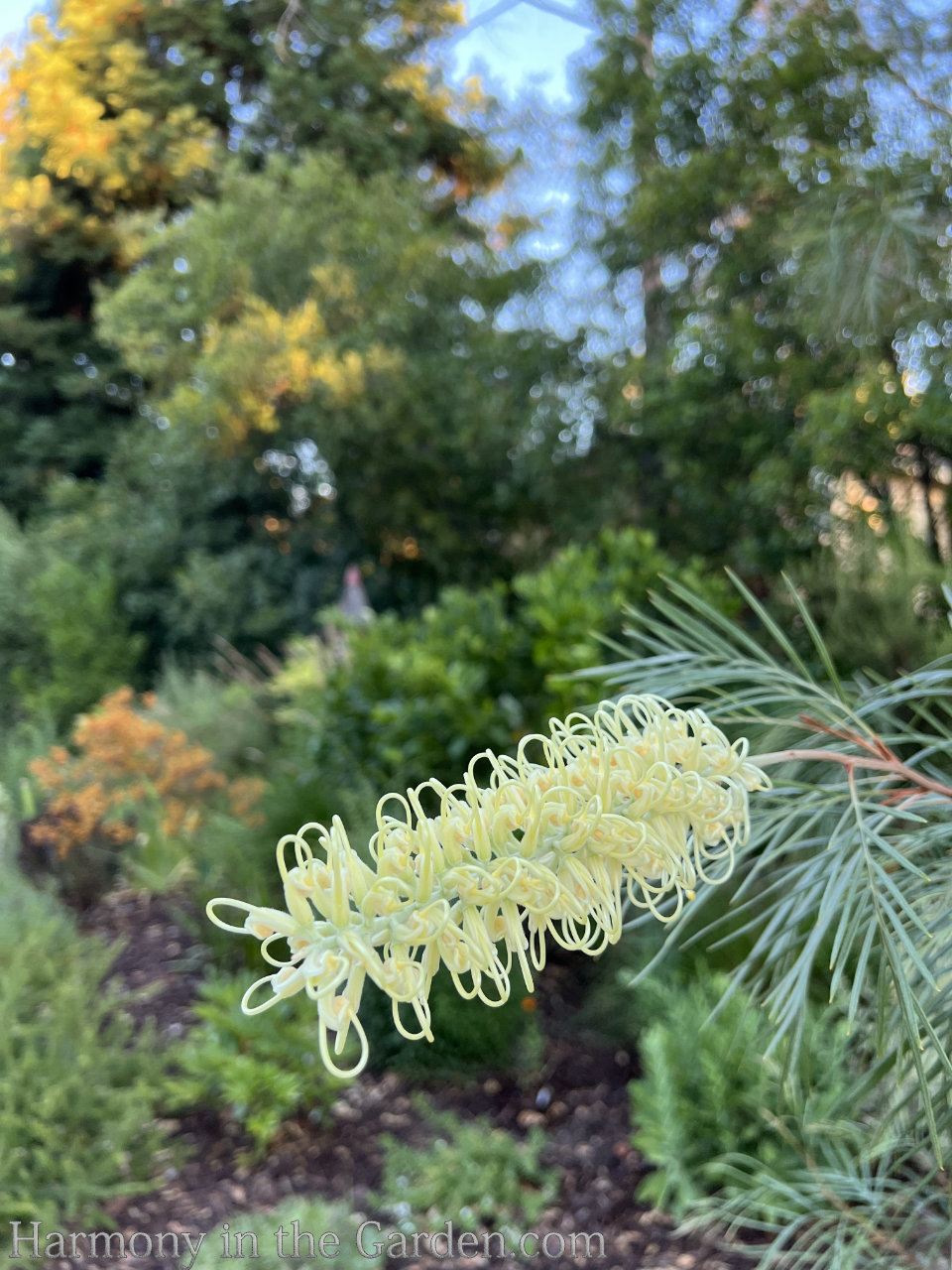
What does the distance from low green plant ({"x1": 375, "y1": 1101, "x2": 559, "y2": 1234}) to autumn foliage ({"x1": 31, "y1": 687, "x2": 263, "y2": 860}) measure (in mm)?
1443

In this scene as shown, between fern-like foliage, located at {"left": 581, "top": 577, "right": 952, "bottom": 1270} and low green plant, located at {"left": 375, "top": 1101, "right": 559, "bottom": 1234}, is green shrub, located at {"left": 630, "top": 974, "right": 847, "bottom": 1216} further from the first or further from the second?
low green plant, located at {"left": 375, "top": 1101, "right": 559, "bottom": 1234}

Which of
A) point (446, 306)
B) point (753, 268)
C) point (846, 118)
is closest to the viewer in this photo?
point (846, 118)

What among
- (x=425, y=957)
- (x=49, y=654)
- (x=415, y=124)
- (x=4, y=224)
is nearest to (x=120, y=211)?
(x=4, y=224)

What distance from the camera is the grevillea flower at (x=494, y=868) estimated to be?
377mm

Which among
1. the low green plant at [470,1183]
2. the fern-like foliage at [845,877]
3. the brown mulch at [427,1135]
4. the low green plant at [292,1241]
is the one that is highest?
the fern-like foliage at [845,877]

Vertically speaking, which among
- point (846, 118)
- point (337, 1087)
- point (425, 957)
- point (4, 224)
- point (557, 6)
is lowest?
point (337, 1087)

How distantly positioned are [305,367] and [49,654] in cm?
244

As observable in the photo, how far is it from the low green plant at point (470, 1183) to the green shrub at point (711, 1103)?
0.71 feet

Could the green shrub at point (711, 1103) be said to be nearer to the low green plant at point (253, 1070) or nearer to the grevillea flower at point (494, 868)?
the low green plant at point (253, 1070)

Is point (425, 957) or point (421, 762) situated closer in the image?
point (425, 957)

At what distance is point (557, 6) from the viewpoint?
A: 2889 mm

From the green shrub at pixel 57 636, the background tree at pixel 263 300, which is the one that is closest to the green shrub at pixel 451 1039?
the background tree at pixel 263 300

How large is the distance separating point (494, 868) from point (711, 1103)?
1559 mm

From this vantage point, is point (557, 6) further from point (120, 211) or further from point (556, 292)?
point (120, 211)
